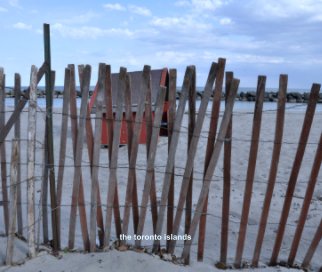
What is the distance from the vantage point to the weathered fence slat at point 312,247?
12.6 feet

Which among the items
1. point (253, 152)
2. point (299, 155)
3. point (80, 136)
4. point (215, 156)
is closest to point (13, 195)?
point (80, 136)

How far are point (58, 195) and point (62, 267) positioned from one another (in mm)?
630

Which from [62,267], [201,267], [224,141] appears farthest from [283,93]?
[62,267]

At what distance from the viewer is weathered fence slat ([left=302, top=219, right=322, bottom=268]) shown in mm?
3848

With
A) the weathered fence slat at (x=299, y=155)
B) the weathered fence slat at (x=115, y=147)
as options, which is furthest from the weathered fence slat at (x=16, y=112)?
the weathered fence slat at (x=299, y=155)

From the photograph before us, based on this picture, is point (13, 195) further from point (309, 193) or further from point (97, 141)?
point (309, 193)

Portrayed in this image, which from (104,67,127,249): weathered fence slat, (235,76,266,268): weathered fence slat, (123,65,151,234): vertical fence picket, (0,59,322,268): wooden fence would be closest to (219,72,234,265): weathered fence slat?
(0,59,322,268): wooden fence

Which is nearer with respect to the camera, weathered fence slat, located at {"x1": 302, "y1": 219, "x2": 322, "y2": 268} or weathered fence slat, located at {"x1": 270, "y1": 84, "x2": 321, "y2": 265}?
weathered fence slat, located at {"x1": 270, "y1": 84, "x2": 321, "y2": 265}

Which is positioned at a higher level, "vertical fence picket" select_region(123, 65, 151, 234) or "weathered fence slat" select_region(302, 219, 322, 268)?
"vertical fence picket" select_region(123, 65, 151, 234)

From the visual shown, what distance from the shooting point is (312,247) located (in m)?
3.88

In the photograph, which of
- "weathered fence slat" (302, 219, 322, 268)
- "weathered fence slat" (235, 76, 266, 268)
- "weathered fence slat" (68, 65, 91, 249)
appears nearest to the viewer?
"weathered fence slat" (235, 76, 266, 268)

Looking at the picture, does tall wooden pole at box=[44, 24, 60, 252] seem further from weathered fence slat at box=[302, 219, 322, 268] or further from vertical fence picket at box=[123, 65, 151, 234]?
weathered fence slat at box=[302, 219, 322, 268]

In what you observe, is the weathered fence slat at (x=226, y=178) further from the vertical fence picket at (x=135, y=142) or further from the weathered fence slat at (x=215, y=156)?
the vertical fence picket at (x=135, y=142)

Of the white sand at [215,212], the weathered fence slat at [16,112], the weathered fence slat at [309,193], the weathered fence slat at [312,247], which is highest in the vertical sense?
the weathered fence slat at [16,112]
